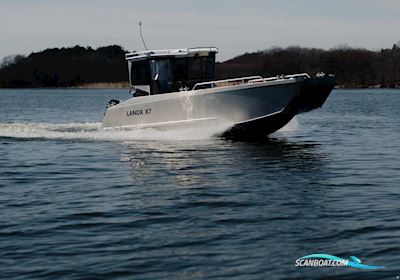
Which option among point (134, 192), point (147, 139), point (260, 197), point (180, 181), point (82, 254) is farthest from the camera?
point (147, 139)

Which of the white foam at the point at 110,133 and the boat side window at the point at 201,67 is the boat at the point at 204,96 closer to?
the boat side window at the point at 201,67

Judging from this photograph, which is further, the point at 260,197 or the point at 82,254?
the point at 260,197

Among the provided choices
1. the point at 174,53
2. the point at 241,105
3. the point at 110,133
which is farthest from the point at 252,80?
the point at 110,133

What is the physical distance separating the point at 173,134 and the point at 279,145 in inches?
156

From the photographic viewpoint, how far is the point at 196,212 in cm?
1194

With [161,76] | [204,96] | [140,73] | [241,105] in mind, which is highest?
[140,73]

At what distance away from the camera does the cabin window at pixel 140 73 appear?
2548 cm

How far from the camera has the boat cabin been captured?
25.2 meters

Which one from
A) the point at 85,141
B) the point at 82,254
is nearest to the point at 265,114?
the point at 85,141

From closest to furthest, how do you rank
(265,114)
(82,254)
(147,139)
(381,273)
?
(381,273), (82,254), (265,114), (147,139)

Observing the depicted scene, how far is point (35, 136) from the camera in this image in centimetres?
2777

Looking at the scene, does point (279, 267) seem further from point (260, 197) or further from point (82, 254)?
point (260, 197)

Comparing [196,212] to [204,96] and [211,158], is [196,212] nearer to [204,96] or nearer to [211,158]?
[211,158]

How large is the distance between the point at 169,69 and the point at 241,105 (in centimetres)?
351
